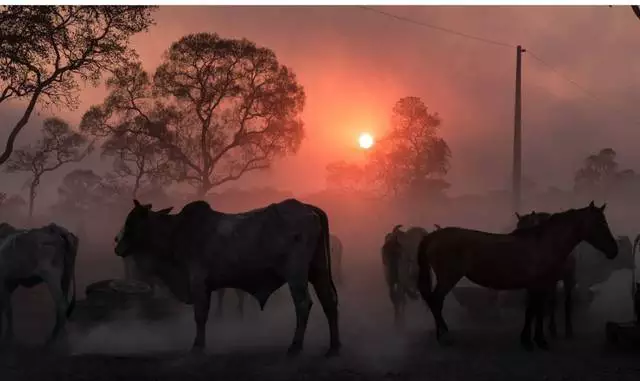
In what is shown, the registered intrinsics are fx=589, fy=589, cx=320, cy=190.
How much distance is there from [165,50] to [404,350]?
6784 millimetres

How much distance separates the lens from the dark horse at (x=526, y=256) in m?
7.14

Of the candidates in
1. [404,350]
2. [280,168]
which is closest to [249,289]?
[404,350]

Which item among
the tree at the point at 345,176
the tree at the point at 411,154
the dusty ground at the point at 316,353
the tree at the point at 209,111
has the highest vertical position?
the tree at the point at 209,111

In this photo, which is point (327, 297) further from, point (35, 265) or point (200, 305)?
point (35, 265)

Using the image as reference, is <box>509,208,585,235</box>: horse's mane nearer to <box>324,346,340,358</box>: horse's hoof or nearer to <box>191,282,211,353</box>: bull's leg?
<box>324,346,340,358</box>: horse's hoof

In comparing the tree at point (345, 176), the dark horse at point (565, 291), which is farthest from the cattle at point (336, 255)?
the dark horse at point (565, 291)

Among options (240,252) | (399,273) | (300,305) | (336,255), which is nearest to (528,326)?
(300,305)

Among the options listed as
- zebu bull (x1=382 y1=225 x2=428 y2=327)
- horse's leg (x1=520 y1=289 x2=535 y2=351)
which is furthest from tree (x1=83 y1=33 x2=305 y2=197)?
horse's leg (x1=520 y1=289 x2=535 y2=351)

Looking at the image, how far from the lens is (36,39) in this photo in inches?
437

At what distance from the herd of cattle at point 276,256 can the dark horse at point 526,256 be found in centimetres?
1

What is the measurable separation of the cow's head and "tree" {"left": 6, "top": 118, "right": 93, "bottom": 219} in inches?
251

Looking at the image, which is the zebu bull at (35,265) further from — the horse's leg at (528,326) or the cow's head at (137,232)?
the horse's leg at (528,326)

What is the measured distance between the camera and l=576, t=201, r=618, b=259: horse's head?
7.07 meters

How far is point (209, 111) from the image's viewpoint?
48.8ft
